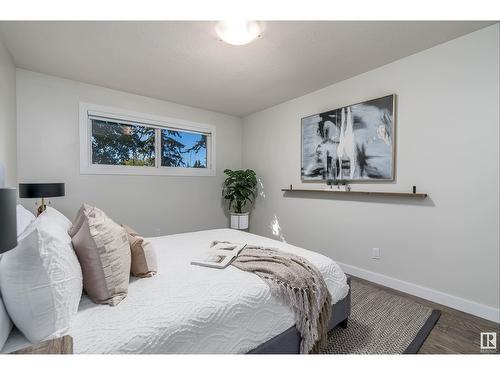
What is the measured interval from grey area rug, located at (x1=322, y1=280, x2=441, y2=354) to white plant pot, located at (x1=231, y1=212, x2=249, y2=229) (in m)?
2.09

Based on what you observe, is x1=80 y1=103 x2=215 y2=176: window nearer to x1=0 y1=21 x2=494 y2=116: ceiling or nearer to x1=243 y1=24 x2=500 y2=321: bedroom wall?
x1=0 y1=21 x2=494 y2=116: ceiling

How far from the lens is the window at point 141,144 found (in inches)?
124

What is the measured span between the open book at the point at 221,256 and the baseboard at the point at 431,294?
1.72 m

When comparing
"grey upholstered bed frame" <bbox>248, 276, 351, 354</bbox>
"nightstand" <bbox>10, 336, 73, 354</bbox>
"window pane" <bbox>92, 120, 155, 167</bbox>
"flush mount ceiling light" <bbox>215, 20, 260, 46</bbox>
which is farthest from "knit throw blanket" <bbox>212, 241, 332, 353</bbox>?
"window pane" <bbox>92, 120, 155, 167</bbox>

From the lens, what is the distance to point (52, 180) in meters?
2.87

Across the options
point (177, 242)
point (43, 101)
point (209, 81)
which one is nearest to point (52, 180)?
point (43, 101)

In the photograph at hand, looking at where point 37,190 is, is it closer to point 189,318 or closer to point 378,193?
point 189,318

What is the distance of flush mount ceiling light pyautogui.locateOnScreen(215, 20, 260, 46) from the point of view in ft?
5.98

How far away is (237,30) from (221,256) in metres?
1.76

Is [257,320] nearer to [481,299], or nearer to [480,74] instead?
[481,299]

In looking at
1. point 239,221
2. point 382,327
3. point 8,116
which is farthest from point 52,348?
point 239,221

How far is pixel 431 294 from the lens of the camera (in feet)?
7.43

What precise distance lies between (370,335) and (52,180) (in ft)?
12.1

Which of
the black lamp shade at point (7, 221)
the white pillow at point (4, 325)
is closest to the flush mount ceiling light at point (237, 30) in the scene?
the black lamp shade at point (7, 221)
